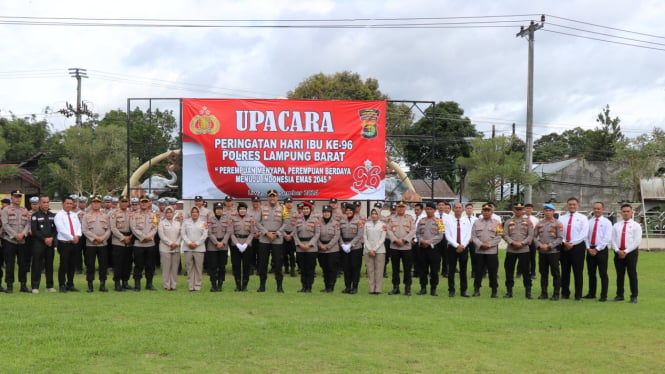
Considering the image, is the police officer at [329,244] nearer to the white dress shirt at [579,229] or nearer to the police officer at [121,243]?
the police officer at [121,243]

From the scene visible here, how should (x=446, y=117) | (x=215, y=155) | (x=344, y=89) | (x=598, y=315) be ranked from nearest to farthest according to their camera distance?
(x=598, y=315), (x=215, y=155), (x=344, y=89), (x=446, y=117)

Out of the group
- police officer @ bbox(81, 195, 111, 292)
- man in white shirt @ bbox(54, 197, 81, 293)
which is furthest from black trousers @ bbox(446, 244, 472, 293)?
man in white shirt @ bbox(54, 197, 81, 293)

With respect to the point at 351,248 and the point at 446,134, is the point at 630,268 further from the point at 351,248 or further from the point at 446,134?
the point at 446,134

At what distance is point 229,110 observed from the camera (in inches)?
552

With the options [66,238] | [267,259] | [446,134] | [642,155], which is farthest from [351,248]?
[446,134]

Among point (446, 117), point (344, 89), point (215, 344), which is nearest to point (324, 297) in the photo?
point (215, 344)

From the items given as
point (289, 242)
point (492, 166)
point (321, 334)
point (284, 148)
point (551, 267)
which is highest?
point (492, 166)

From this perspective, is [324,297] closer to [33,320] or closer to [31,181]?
[33,320]

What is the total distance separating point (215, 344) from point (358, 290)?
4811 mm

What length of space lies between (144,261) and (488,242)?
5.76 m

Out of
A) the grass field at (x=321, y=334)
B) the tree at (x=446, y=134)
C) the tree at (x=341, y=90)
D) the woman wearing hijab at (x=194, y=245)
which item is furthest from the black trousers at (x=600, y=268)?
the tree at (x=446, y=134)

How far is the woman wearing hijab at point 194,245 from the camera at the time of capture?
10445mm

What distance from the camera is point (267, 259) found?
1062cm

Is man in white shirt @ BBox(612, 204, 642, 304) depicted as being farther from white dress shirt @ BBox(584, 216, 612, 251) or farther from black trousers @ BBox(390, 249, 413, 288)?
black trousers @ BBox(390, 249, 413, 288)
